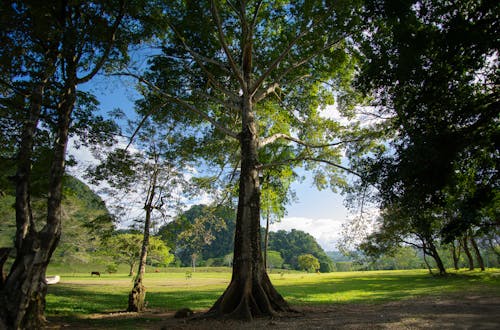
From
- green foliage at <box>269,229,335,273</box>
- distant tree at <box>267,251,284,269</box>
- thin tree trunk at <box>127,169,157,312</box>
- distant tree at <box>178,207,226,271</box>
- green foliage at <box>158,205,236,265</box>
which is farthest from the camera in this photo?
green foliage at <box>269,229,335,273</box>

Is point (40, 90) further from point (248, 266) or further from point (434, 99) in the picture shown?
point (434, 99)

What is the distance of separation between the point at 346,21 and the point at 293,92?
6078 mm

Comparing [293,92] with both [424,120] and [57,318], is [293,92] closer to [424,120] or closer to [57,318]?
[424,120]

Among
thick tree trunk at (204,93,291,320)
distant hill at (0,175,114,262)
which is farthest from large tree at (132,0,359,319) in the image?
distant hill at (0,175,114,262)

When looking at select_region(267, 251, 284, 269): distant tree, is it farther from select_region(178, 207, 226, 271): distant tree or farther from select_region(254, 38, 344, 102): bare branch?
select_region(254, 38, 344, 102): bare branch

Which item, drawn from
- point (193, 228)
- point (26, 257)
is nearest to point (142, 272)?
point (193, 228)

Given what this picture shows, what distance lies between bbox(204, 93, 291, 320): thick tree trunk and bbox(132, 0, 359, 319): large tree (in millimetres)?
34

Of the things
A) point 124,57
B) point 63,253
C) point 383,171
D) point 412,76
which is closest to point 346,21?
point 412,76

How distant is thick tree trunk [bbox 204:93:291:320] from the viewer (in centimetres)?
997

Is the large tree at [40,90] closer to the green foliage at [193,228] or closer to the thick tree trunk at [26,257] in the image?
the thick tree trunk at [26,257]

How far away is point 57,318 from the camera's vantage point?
1088 cm

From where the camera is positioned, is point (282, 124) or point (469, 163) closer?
point (469, 163)

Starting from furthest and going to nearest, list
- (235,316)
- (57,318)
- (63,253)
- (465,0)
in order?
(63,253) → (57,318) → (235,316) → (465,0)

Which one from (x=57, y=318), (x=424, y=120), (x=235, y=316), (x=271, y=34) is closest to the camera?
(x=235, y=316)
